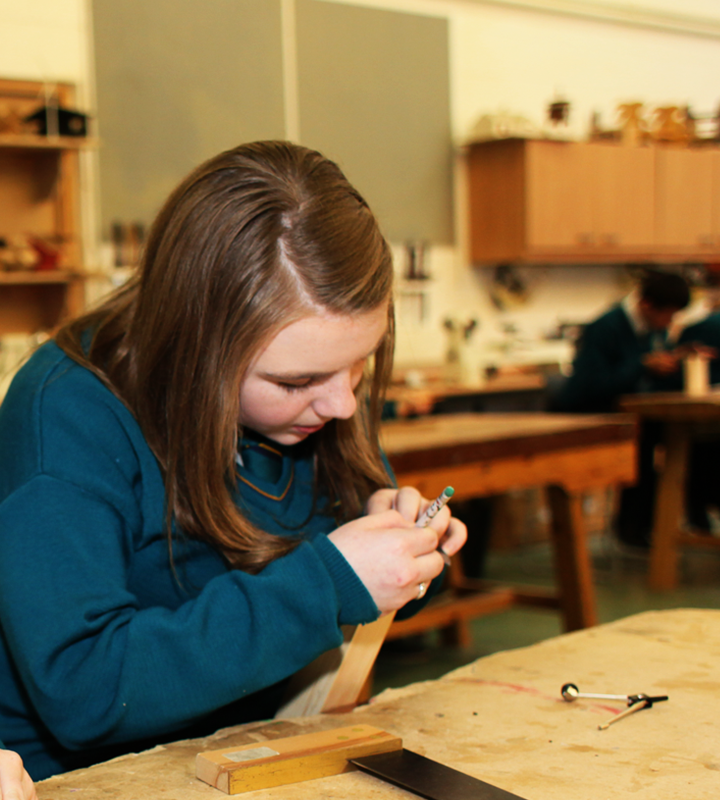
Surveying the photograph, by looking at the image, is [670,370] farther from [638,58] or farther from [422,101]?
[638,58]

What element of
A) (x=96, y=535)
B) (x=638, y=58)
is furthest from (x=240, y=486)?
(x=638, y=58)

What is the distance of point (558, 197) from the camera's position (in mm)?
6203

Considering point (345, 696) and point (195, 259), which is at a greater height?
point (195, 259)

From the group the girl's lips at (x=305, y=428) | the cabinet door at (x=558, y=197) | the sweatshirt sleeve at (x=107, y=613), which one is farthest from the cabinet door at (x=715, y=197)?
the sweatshirt sleeve at (x=107, y=613)

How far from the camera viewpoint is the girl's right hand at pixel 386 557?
3.34ft

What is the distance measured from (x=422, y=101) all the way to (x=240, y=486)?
5.44m

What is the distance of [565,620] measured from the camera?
3.11 metres

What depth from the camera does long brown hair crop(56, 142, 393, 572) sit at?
3.41 ft

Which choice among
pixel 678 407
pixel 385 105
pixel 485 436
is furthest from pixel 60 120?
pixel 678 407

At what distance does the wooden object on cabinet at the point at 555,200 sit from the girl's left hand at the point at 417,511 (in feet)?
16.6

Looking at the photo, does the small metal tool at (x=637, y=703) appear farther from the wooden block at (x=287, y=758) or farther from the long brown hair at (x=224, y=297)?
the long brown hair at (x=224, y=297)

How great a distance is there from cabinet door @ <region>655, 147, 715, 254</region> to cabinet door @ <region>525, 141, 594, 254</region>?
0.72 m

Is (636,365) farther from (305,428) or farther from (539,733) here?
(539,733)

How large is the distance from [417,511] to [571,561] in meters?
2.02
